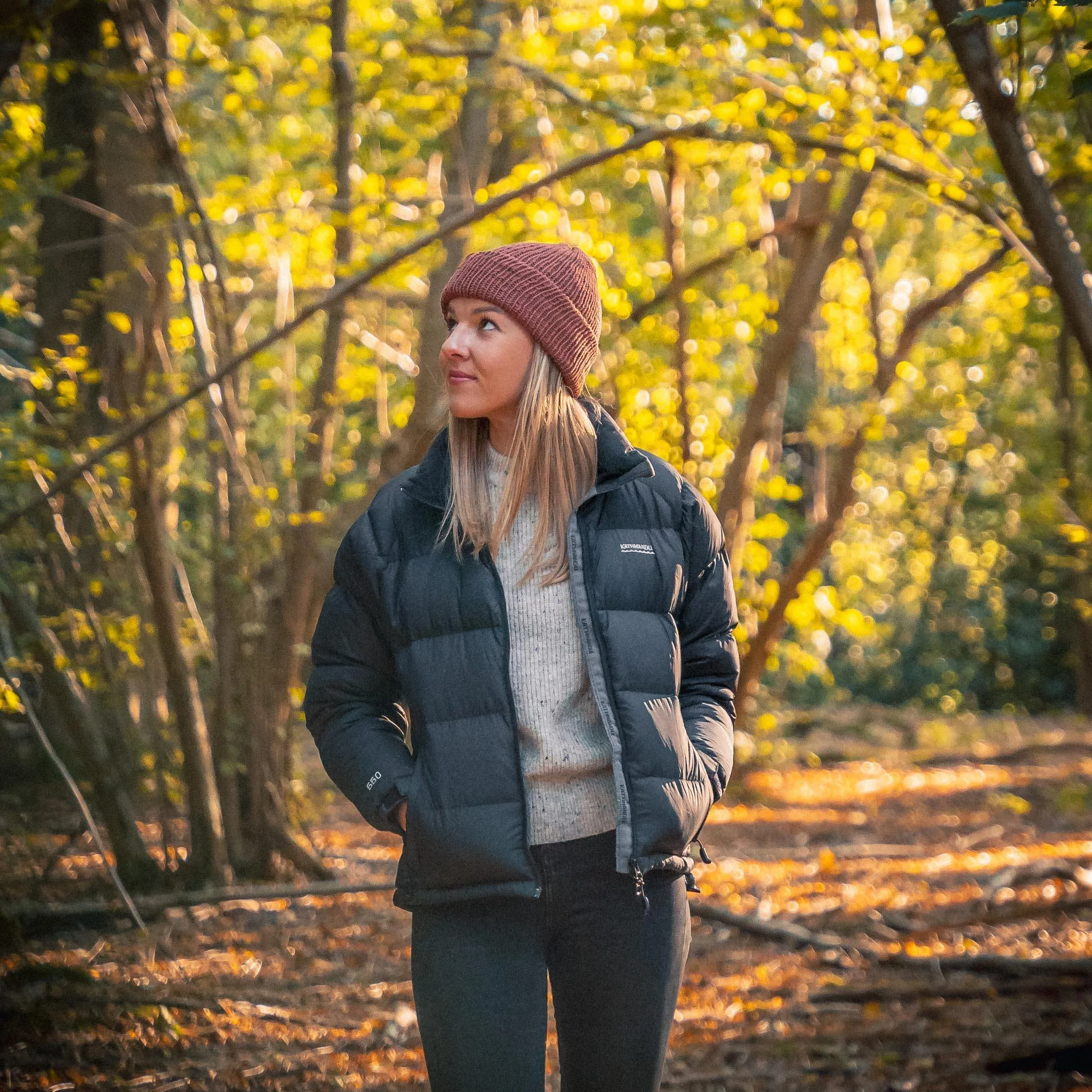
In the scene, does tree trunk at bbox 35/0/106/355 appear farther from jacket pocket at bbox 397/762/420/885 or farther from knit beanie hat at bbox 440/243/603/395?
jacket pocket at bbox 397/762/420/885

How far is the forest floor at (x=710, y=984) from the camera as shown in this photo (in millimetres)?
3482

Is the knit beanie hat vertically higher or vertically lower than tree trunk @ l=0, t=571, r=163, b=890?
higher

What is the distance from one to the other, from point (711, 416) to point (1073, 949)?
15.2ft

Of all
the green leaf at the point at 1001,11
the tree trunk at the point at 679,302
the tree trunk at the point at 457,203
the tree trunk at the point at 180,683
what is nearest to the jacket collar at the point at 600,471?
the green leaf at the point at 1001,11

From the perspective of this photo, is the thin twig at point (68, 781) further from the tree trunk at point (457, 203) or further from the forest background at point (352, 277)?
the tree trunk at point (457, 203)

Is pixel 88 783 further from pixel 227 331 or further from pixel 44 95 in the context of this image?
pixel 44 95

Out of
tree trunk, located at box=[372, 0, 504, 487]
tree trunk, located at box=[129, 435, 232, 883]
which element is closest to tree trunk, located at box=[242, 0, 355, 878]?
tree trunk, located at box=[129, 435, 232, 883]

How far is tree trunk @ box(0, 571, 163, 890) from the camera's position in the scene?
390 centimetres

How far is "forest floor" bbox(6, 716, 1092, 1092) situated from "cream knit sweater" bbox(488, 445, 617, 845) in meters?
0.49

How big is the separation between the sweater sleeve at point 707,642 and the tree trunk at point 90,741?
252cm

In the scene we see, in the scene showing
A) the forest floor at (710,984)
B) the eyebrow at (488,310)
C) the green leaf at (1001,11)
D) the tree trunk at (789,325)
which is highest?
the tree trunk at (789,325)

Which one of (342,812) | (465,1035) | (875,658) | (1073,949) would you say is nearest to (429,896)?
(465,1035)

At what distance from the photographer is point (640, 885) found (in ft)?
6.53

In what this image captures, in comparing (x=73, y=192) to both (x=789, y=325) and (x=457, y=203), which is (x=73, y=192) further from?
(x=789, y=325)
